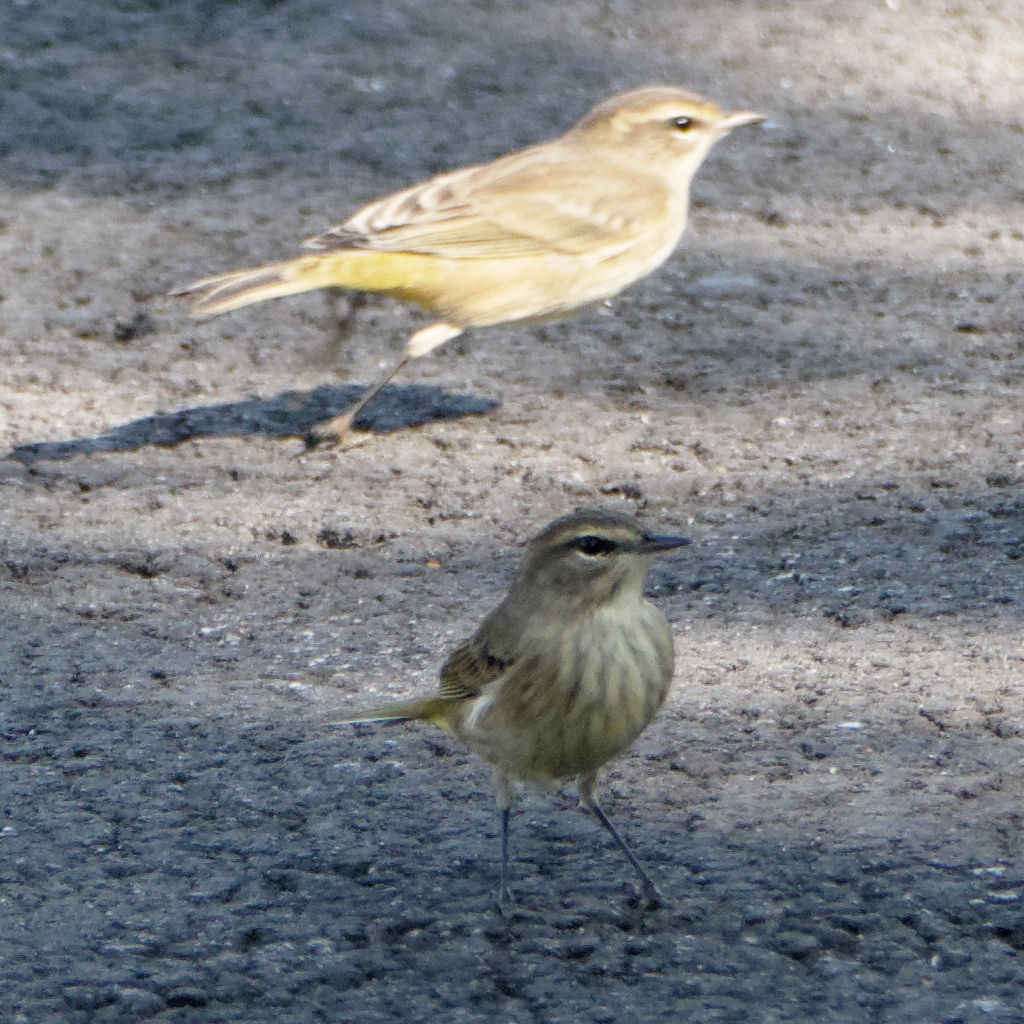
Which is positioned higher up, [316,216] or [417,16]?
[417,16]

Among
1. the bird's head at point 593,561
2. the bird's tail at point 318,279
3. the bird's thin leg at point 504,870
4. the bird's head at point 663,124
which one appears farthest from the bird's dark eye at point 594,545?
the bird's head at point 663,124

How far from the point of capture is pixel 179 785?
4078 millimetres

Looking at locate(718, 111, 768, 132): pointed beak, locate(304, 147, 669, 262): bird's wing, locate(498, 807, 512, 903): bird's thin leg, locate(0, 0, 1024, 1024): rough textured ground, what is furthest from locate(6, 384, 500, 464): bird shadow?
locate(498, 807, 512, 903): bird's thin leg

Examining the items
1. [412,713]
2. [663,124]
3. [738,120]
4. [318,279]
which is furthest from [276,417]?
[412,713]

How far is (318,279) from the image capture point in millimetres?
5852

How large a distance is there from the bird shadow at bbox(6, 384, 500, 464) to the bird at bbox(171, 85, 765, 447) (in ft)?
0.43

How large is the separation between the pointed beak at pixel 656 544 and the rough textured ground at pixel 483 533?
743mm

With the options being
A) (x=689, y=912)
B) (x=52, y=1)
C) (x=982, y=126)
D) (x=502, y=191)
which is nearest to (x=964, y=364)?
(x=502, y=191)

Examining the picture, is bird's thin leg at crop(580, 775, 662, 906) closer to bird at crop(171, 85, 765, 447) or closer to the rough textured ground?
the rough textured ground

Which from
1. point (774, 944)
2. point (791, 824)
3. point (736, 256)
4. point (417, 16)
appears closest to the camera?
point (774, 944)

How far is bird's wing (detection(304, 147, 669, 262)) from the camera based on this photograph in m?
6.11

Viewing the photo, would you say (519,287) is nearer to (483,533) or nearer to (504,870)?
(483,533)

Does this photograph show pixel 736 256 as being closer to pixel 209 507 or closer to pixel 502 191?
pixel 502 191

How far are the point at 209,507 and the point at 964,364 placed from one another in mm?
3047
